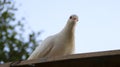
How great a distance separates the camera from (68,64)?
4184 millimetres

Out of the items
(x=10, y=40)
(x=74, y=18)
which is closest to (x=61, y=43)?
(x=74, y=18)

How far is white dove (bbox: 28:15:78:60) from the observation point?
18.1ft

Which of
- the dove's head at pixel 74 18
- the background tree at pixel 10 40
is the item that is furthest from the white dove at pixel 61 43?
the background tree at pixel 10 40

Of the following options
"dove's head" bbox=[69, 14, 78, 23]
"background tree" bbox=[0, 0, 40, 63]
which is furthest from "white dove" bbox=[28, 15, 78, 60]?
"background tree" bbox=[0, 0, 40, 63]

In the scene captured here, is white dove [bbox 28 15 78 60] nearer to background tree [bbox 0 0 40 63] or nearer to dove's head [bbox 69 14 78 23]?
dove's head [bbox 69 14 78 23]

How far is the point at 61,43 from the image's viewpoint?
566 centimetres

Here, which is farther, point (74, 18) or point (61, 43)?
point (74, 18)

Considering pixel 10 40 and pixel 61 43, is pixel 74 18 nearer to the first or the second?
pixel 61 43

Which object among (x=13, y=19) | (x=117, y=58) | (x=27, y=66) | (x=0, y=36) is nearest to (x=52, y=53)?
(x=27, y=66)

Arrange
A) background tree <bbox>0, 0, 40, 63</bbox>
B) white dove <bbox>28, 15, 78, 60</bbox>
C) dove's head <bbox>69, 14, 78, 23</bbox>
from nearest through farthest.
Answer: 1. white dove <bbox>28, 15, 78, 60</bbox>
2. dove's head <bbox>69, 14, 78, 23</bbox>
3. background tree <bbox>0, 0, 40, 63</bbox>

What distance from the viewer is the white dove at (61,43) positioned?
5.53 meters

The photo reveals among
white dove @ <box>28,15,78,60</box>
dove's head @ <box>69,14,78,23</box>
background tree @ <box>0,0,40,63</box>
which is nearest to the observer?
white dove @ <box>28,15,78,60</box>

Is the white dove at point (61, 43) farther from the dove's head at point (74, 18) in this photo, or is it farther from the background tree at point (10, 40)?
the background tree at point (10, 40)

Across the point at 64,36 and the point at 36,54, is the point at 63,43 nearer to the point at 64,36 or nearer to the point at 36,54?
the point at 64,36
